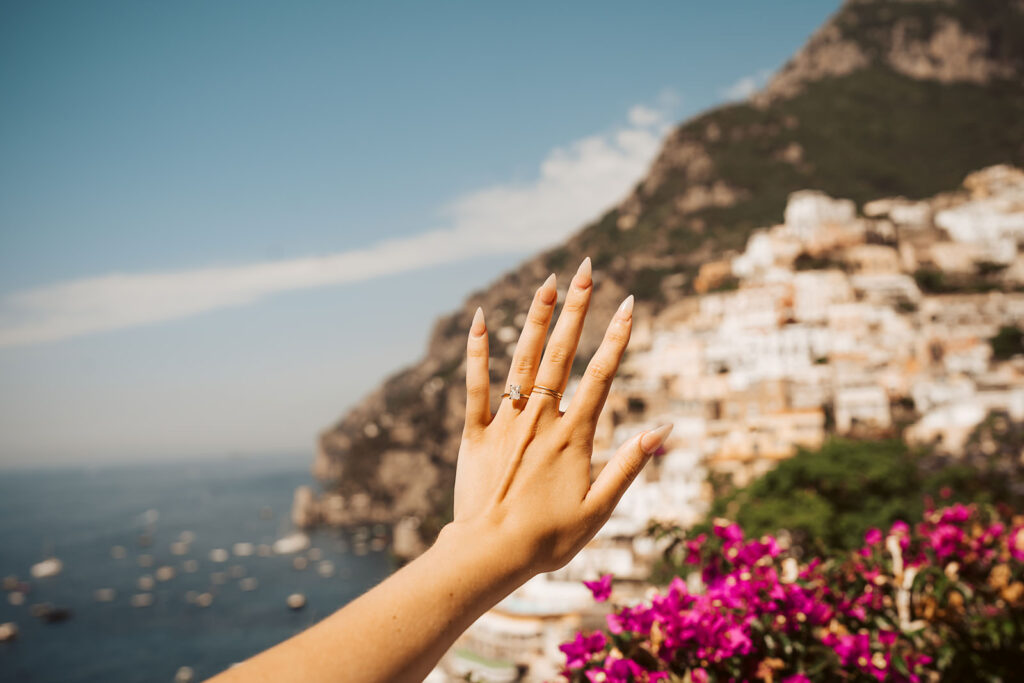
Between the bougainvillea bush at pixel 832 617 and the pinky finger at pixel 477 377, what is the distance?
118cm

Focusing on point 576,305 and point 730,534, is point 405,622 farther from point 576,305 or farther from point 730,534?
point 730,534

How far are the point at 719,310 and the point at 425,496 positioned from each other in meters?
29.5

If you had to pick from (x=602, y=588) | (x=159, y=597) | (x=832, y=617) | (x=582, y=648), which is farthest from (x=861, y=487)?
(x=159, y=597)

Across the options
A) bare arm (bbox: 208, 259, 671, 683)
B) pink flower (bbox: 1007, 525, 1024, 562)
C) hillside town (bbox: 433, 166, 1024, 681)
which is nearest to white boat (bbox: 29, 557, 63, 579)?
hillside town (bbox: 433, 166, 1024, 681)

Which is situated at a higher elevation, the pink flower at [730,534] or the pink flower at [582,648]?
the pink flower at [730,534]

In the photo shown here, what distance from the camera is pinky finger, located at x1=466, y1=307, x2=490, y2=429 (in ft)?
6.13

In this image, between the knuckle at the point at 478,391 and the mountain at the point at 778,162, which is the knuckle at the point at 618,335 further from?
the mountain at the point at 778,162

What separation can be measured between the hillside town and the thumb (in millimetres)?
13353

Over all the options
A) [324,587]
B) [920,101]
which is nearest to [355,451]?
[324,587]

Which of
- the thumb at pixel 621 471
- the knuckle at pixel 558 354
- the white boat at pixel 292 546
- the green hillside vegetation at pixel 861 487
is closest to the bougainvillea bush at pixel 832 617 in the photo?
the thumb at pixel 621 471

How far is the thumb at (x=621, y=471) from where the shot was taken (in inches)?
66.4

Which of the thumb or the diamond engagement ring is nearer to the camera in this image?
the thumb

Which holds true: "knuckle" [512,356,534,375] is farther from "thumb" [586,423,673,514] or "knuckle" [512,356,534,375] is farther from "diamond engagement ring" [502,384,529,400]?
"thumb" [586,423,673,514]

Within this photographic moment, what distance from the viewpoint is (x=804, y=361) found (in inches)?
1558
